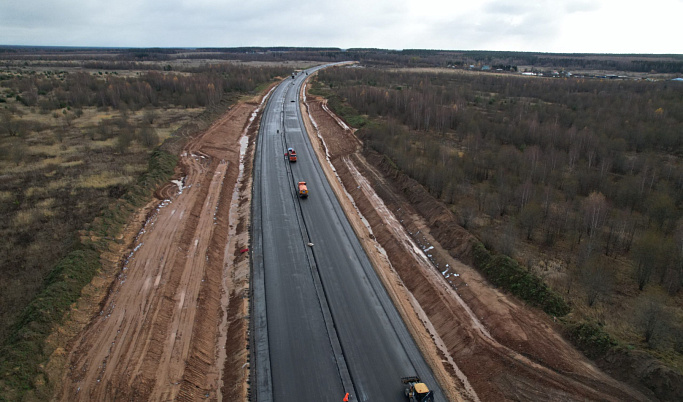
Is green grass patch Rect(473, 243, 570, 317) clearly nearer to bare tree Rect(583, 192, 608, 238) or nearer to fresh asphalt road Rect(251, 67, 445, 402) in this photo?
fresh asphalt road Rect(251, 67, 445, 402)

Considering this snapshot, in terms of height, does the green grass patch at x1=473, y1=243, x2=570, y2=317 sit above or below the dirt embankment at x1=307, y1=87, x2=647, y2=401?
above

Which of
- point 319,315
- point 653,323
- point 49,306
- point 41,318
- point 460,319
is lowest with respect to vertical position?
point 319,315

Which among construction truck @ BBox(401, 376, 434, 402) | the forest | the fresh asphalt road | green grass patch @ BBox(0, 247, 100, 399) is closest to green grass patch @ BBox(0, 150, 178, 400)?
green grass patch @ BBox(0, 247, 100, 399)

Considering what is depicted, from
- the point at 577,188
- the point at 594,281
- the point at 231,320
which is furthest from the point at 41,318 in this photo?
the point at 577,188

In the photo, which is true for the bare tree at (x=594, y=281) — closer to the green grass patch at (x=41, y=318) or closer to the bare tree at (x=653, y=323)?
the bare tree at (x=653, y=323)

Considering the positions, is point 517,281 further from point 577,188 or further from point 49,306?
point 49,306
